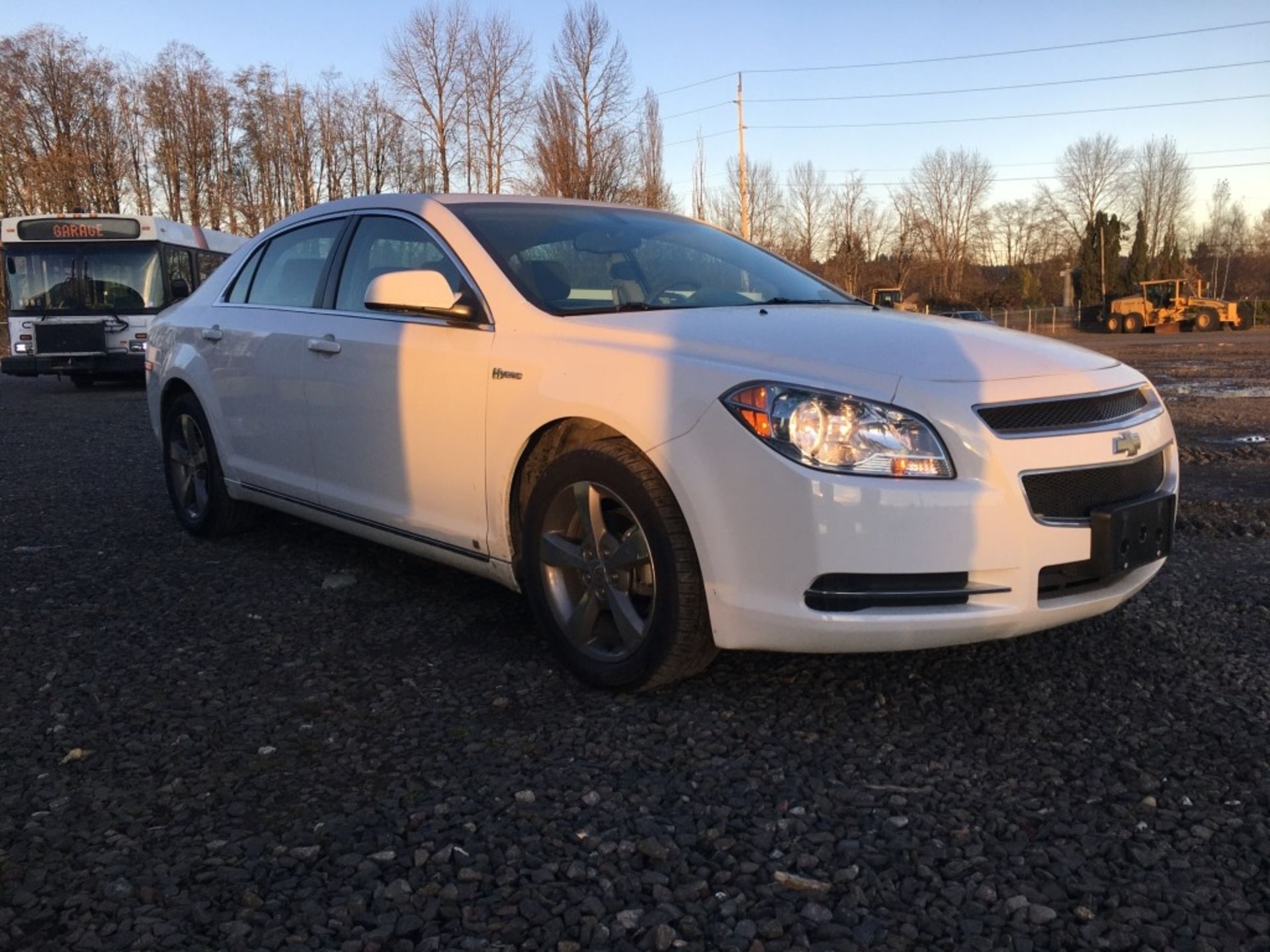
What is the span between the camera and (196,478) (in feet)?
18.6

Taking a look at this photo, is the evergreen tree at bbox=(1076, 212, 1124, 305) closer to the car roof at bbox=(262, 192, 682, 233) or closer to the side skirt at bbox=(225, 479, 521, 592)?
the car roof at bbox=(262, 192, 682, 233)

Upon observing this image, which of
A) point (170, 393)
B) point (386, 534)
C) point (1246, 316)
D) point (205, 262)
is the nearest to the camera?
point (386, 534)

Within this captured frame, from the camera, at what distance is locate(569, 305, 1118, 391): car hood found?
3029mm

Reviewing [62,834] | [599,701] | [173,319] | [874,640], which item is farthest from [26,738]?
[173,319]

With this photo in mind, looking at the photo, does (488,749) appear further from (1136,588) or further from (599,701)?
(1136,588)

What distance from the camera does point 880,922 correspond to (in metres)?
2.17

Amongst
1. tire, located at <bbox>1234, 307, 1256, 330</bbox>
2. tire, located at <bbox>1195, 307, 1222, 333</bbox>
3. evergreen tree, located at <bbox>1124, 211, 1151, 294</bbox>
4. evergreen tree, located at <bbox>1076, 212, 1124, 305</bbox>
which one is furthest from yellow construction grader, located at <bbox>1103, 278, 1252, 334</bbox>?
evergreen tree, located at <bbox>1076, 212, 1124, 305</bbox>

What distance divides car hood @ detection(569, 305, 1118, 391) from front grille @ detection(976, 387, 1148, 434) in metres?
0.11

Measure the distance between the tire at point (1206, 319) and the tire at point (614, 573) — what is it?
54.1 m

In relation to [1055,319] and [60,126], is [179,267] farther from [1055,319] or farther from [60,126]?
[1055,319]

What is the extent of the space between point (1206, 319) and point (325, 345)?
53806 mm

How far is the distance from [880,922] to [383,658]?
210 centimetres

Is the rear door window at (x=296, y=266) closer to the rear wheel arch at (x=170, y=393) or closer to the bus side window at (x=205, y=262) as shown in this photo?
the rear wheel arch at (x=170, y=393)

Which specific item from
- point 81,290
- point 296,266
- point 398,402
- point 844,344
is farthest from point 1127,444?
point 81,290
